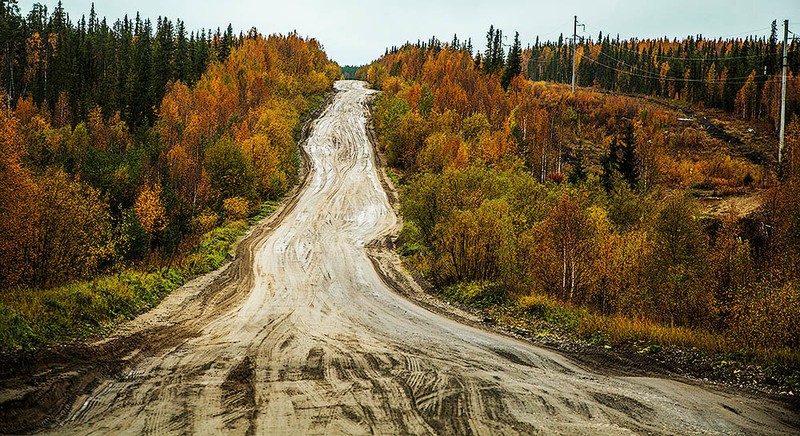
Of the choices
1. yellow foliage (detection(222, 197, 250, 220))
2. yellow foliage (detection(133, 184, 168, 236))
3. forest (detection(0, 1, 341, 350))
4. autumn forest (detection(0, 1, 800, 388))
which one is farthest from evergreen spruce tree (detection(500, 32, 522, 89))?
yellow foliage (detection(133, 184, 168, 236))

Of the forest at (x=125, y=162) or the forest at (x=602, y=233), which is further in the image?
the forest at (x=125, y=162)

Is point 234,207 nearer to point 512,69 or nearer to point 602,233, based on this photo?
point 602,233

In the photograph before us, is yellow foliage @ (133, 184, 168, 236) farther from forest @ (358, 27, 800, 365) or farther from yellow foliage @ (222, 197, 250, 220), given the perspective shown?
forest @ (358, 27, 800, 365)

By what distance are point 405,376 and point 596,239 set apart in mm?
15638

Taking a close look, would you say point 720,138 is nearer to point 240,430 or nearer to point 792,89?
point 792,89

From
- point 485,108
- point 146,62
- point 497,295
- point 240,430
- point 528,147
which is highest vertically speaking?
point 146,62

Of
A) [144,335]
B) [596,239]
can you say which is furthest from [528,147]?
[144,335]

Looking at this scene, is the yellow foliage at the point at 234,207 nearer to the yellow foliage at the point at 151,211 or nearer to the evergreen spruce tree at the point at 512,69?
the yellow foliage at the point at 151,211

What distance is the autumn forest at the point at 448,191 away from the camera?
16.3 metres

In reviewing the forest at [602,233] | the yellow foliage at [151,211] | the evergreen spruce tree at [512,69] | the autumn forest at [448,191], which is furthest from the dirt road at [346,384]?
the evergreen spruce tree at [512,69]

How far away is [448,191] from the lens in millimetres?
24547

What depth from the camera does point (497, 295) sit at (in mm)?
18000

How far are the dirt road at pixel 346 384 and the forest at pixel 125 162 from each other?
2.51 metres

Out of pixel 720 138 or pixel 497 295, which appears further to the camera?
pixel 720 138
